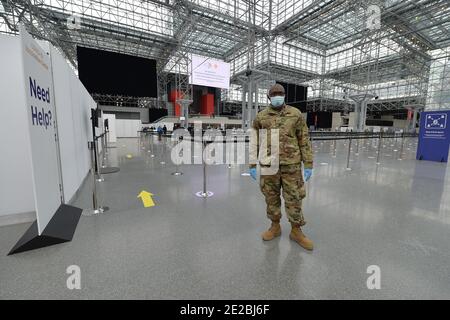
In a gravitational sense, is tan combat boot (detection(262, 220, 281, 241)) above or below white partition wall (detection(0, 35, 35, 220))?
below

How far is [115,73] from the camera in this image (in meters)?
17.9

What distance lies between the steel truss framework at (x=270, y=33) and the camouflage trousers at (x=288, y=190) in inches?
492

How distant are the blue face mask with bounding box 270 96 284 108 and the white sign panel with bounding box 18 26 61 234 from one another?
2.01 m

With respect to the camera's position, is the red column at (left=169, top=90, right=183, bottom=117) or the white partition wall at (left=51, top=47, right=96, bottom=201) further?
the red column at (left=169, top=90, right=183, bottom=117)

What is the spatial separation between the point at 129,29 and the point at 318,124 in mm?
27527

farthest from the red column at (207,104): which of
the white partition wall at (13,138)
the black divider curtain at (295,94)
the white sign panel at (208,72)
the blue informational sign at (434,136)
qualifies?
the white partition wall at (13,138)

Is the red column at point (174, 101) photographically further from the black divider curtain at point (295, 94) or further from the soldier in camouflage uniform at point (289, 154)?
the soldier in camouflage uniform at point (289, 154)

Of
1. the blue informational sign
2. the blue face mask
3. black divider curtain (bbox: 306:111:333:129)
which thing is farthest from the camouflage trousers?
black divider curtain (bbox: 306:111:333:129)

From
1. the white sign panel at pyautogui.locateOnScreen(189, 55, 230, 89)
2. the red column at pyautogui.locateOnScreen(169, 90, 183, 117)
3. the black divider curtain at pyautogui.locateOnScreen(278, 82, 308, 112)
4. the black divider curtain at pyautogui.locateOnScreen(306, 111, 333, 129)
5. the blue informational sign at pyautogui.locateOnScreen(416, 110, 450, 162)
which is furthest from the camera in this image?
the black divider curtain at pyautogui.locateOnScreen(306, 111, 333, 129)

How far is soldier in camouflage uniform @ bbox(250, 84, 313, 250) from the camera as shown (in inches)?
76.9

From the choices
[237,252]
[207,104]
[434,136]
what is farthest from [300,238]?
[207,104]

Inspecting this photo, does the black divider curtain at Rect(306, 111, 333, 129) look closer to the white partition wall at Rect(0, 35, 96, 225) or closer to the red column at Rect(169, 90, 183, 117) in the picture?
the red column at Rect(169, 90, 183, 117)

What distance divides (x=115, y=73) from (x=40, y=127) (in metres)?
18.9
